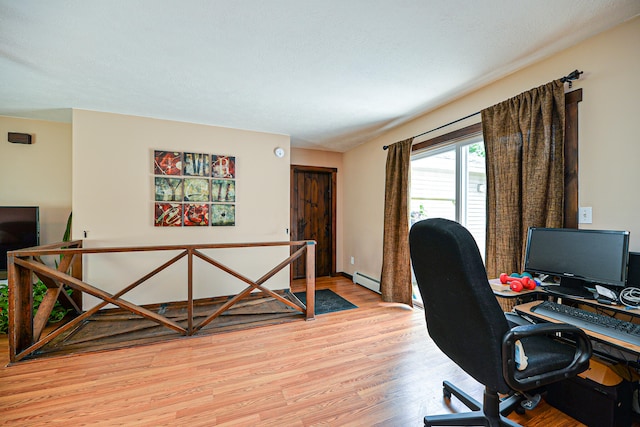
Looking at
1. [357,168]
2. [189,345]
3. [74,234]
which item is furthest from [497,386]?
[74,234]

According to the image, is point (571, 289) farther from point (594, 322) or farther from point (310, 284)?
point (310, 284)

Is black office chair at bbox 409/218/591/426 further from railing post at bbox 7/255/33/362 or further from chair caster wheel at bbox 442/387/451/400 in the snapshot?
railing post at bbox 7/255/33/362

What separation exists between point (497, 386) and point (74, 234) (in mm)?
4153

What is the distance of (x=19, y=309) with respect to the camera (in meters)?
2.23

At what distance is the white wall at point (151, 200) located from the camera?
3145 mm

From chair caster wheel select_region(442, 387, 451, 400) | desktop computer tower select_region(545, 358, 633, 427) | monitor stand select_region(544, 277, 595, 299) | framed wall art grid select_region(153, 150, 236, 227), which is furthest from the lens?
framed wall art grid select_region(153, 150, 236, 227)

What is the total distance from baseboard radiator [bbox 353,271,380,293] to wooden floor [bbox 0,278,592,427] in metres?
1.35

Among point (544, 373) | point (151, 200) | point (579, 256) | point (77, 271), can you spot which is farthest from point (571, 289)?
point (77, 271)

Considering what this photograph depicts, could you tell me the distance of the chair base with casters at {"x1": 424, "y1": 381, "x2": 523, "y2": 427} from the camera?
52.0 inches

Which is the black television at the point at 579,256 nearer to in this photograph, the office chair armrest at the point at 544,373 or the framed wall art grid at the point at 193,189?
the office chair armrest at the point at 544,373

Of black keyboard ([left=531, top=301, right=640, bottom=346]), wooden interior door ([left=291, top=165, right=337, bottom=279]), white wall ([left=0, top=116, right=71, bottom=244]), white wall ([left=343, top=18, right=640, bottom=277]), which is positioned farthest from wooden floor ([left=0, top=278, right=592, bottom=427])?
wooden interior door ([left=291, top=165, right=337, bottom=279])

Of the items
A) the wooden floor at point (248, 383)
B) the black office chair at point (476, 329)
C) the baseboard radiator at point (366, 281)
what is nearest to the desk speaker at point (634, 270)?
the black office chair at point (476, 329)

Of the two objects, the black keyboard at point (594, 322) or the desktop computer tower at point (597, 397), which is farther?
the desktop computer tower at point (597, 397)

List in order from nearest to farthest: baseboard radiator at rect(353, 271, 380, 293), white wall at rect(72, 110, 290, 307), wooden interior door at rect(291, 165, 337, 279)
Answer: white wall at rect(72, 110, 290, 307) → baseboard radiator at rect(353, 271, 380, 293) → wooden interior door at rect(291, 165, 337, 279)
